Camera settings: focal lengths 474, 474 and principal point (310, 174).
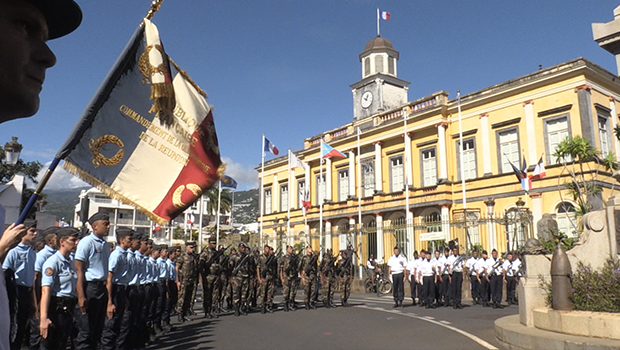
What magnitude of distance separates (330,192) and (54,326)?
103ft

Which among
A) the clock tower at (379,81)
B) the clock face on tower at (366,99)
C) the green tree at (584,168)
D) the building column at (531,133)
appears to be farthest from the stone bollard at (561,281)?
the clock face on tower at (366,99)

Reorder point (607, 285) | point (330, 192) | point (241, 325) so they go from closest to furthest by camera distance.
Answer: point (607, 285) < point (241, 325) < point (330, 192)

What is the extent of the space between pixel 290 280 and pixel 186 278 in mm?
3536

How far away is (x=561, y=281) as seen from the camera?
7184 millimetres

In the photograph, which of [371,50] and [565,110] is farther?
[371,50]

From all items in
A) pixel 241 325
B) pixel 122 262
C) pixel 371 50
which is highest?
pixel 371 50

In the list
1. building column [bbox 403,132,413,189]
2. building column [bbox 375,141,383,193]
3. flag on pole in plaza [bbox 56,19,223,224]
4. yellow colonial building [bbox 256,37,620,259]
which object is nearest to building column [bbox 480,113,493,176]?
yellow colonial building [bbox 256,37,620,259]

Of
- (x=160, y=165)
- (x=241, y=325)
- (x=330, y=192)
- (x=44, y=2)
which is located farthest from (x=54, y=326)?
(x=330, y=192)

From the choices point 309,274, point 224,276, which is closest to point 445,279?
point 309,274

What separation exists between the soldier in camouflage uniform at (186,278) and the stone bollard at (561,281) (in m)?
8.37

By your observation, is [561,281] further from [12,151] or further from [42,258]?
[12,151]

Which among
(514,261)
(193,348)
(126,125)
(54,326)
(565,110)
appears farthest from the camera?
(565,110)

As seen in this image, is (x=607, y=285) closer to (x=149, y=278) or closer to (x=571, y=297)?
(x=571, y=297)

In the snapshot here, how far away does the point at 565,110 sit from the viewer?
2359 centimetres
